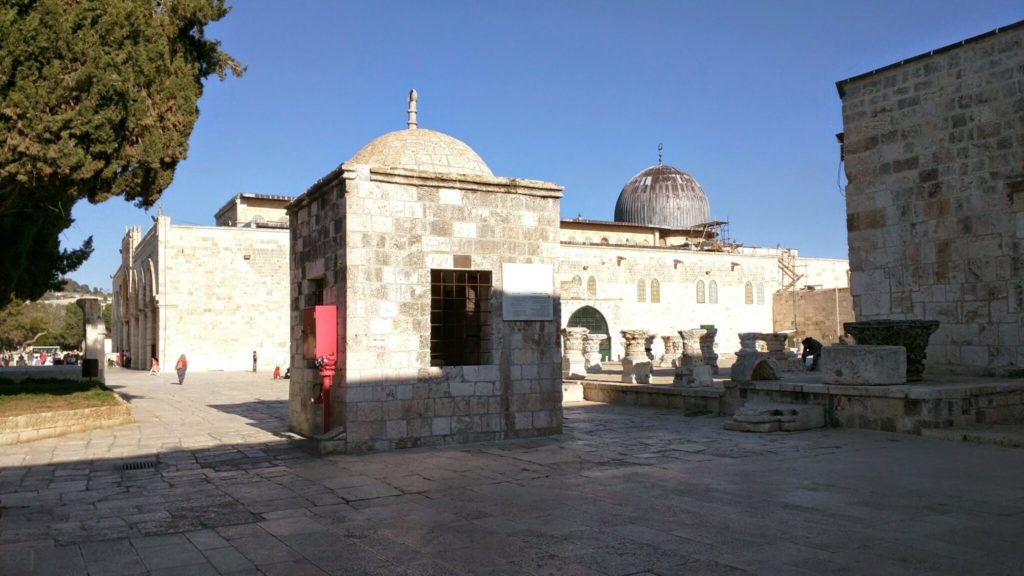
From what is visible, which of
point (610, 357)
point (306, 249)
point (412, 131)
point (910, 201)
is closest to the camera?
point (306, 249)

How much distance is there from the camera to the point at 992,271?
11.3 m

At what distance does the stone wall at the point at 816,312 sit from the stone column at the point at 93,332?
34.5 meters

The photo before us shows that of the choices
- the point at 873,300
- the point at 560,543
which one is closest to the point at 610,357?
the point at 873,300

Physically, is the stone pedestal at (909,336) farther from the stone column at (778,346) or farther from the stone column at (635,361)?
the stone column at (778,346)

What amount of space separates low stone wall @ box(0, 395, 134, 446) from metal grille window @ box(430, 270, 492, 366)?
5169 mm

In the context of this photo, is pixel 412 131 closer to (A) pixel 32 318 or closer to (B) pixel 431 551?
(B) pixel 431 551

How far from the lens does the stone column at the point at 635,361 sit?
60.4ft

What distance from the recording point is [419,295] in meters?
9.32

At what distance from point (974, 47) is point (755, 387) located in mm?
6365

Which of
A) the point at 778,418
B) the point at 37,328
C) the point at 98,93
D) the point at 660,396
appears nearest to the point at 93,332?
the point at 98,93

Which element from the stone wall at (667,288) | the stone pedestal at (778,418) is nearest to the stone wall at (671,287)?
the stone wall at (667,288)

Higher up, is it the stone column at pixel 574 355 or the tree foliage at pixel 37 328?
the tree foliage at pixel 37 328

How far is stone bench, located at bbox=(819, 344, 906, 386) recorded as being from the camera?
9594mm

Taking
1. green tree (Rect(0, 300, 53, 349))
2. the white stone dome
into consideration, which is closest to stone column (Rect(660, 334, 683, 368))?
the white stone dome
